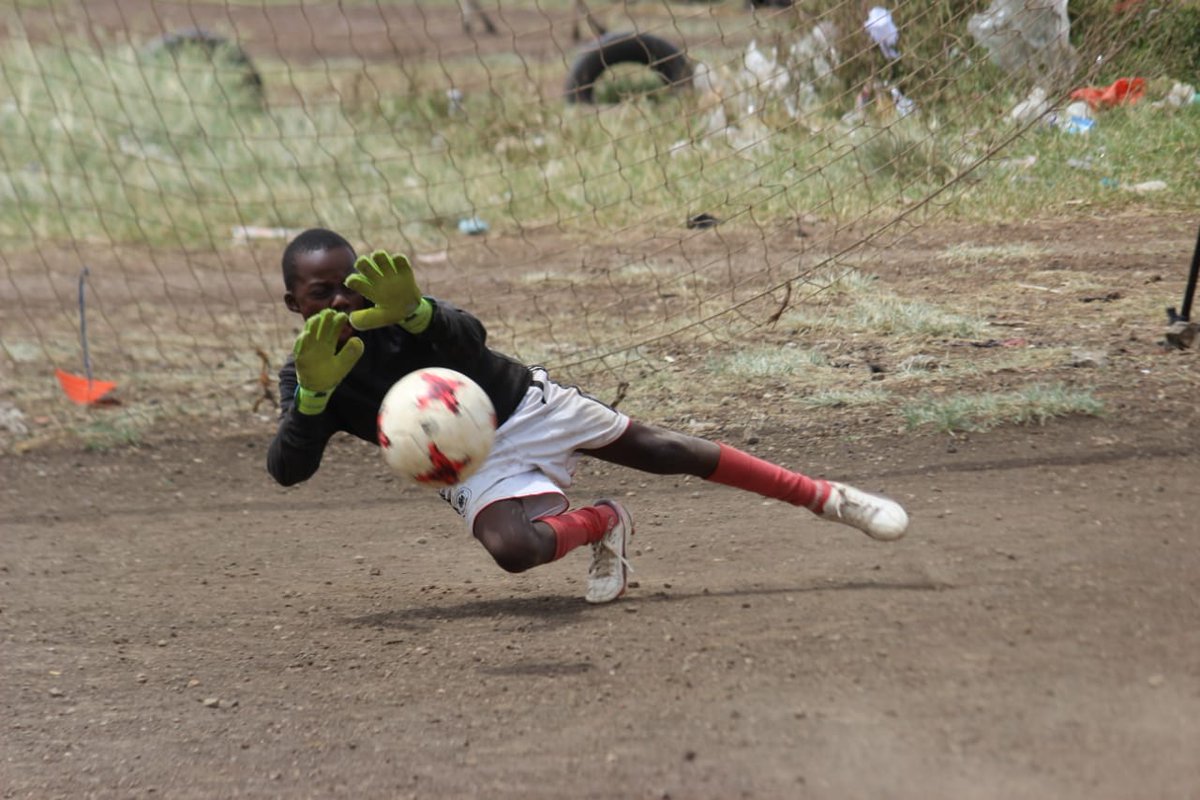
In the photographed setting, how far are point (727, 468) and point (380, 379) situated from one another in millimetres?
1025

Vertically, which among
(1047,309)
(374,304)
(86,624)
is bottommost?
(86,624)

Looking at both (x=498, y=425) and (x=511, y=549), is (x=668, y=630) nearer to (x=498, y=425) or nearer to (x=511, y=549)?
(x=511, y=549)

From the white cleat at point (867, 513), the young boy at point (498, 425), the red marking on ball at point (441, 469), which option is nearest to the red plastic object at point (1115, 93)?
the white cleat at point (867, 513)

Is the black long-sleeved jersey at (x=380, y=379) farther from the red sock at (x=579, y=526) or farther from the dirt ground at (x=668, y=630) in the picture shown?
the dirt ground at (x=668, y=630)

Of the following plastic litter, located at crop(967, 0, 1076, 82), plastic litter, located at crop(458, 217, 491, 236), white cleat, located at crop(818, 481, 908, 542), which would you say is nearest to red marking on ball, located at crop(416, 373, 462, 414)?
white cleat, located at crop(818, 481, 908, 542)

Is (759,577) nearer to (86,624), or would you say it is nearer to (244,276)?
(86,624)

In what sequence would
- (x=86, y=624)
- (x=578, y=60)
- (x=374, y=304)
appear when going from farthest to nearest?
(x=578, y=60)
(x=86, y=624)
(x=374, y=304)

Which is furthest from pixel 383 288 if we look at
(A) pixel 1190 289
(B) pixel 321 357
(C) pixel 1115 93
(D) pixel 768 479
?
(C) pixel 1115 93

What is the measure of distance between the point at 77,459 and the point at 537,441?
3094mm

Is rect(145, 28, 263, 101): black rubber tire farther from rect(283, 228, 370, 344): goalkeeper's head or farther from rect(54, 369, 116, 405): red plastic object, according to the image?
rect(283, 228, 370, 344): goalkeeper's head

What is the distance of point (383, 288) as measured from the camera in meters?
3.42

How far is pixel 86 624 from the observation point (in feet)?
14.0

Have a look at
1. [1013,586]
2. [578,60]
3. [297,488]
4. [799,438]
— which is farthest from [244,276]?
[1013,586]

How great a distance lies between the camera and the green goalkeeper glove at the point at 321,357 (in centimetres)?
337
